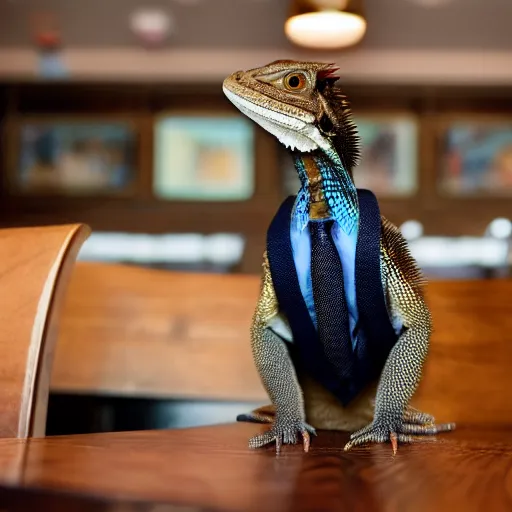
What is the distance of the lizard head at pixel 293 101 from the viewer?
909mm

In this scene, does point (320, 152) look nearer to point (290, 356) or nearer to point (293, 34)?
point (290, 356)

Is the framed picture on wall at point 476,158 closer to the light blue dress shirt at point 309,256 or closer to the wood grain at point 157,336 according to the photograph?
the wood grain at point 157,336

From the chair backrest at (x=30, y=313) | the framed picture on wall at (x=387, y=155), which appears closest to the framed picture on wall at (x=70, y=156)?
the framed picture on wall at (x=387, y=155)

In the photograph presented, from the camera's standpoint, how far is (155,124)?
14.8 ft

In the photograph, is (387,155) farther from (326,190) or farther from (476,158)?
(326,190)

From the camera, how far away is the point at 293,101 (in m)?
0.92

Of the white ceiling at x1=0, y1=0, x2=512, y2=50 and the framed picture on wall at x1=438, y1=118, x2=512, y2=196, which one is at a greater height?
the white ceiling at x1=0, y1=0, x2=512, y2=50

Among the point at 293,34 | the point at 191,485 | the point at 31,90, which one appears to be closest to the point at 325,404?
the point at 191,485

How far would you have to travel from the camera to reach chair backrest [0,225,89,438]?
2.88 feet

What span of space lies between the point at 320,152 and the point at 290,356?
0.96ft

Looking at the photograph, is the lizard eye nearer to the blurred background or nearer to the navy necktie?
→ the navy necktie

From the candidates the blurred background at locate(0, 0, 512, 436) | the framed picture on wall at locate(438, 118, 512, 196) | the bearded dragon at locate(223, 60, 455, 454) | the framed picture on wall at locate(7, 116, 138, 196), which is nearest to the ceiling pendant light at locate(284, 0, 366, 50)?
the bearded dragon at locate(223, 60, 455, 454)

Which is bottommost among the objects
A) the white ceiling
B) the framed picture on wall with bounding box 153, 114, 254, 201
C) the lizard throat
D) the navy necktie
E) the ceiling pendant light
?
the navy necktie

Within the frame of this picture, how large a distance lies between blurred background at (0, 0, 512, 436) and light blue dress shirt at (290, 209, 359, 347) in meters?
3.45
